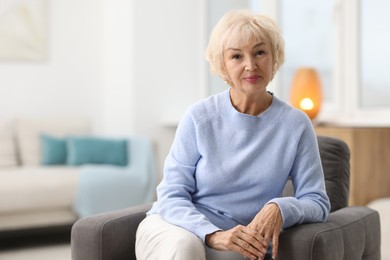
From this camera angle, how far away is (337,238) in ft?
6.45

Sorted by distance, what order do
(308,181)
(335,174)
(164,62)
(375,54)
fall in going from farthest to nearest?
(164,62), (375,54), (335,174), (308,181)

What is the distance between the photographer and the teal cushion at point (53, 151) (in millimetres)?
5062

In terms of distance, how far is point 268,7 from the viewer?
4844 millimetres

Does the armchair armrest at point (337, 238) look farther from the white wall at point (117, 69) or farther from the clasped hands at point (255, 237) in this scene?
the white wall at point (117, 69)

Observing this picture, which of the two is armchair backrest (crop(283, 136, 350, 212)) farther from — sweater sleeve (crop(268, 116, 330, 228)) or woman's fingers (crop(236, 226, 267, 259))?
woman's fingers (crop(236, 226, 267, 259))

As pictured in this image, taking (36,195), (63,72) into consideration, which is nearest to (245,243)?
(36,195)

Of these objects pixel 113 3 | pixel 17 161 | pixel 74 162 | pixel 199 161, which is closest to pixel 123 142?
pixel 74 162

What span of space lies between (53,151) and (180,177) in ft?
10.2

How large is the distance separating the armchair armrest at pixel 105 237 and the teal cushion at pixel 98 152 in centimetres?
277

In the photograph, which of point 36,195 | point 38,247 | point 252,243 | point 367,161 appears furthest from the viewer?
point 38,247

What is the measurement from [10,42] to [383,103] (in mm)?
2977

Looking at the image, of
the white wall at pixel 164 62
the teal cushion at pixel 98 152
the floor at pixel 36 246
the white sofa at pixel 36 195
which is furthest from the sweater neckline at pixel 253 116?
the white wall at pixel 164 62

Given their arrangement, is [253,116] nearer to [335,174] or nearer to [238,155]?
[238,155]

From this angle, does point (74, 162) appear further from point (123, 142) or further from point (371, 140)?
point (371, 140)
